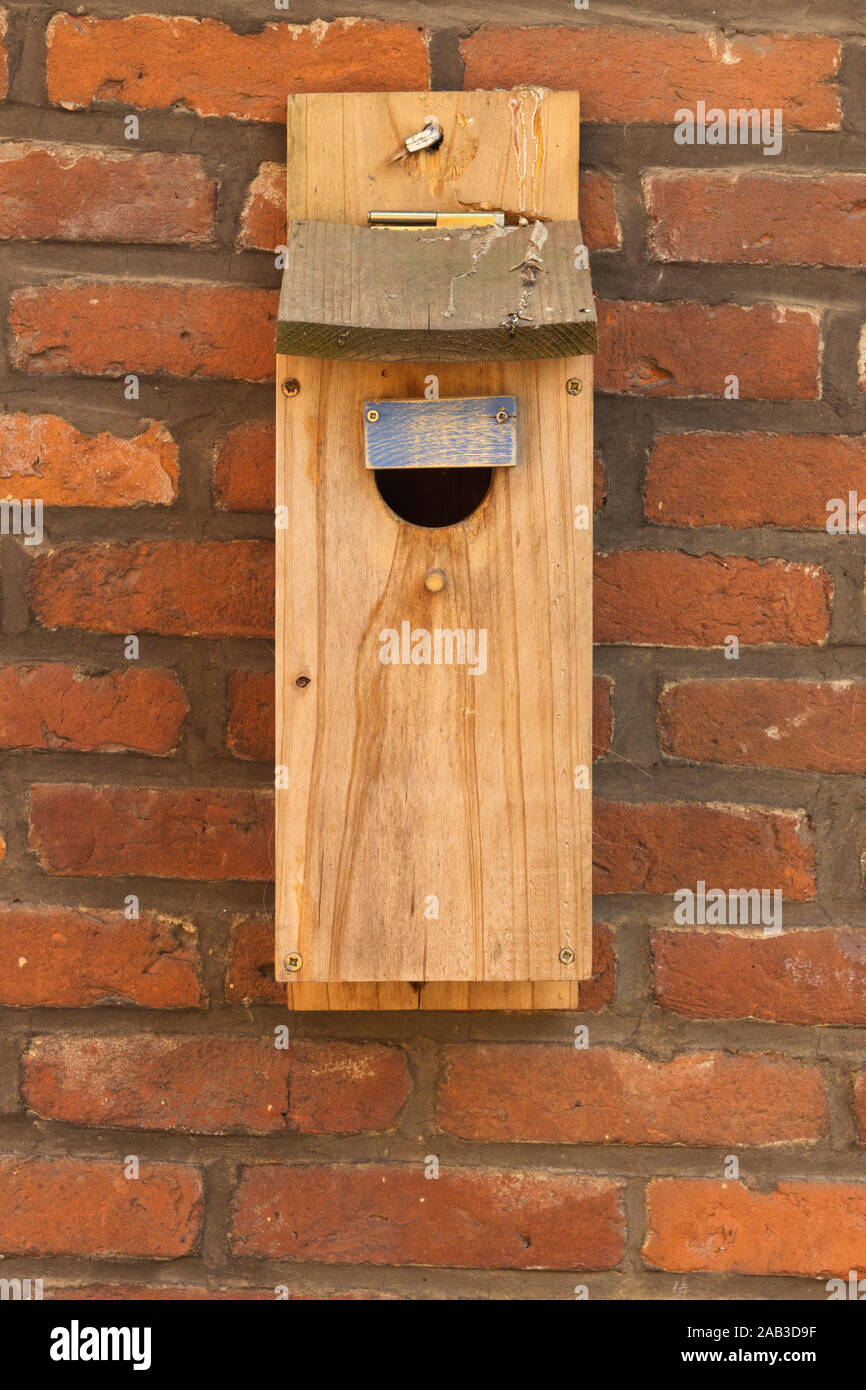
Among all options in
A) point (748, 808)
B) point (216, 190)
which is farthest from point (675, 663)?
point (216, 190)

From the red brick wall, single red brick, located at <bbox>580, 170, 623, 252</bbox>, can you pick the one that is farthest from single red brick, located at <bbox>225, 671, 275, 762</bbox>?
single red brick, located at <bbox>580, 170, 623, 252</bbox>

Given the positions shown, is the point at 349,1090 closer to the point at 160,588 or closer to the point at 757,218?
the point at 160,588

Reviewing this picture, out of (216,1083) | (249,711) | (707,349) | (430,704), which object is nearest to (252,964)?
(216,1083)

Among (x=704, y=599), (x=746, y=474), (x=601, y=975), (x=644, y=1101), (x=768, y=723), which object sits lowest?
(x=644, y=1101)

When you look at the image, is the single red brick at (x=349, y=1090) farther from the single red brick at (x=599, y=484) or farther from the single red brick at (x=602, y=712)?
the single red brick at (x=599, y=484)

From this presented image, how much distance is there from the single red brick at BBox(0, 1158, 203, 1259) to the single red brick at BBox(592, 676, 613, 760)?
1.72ft

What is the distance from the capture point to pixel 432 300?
0.82 m

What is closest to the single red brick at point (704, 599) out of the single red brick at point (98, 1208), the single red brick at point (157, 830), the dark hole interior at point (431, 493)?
the dark hole interior at point (431, 493)

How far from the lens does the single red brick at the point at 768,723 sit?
1025 millimetres

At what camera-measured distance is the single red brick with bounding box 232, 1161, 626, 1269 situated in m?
1.03

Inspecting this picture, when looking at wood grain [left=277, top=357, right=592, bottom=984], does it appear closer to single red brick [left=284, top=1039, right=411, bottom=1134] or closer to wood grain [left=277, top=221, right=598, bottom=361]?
wood grain [left=277, top=221, right=598, bottom=361]

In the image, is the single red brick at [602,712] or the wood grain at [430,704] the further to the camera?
the single red brick at [602,712]

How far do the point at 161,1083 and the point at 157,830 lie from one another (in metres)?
0.23

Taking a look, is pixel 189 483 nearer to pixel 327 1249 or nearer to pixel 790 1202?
pixel 327 1249
